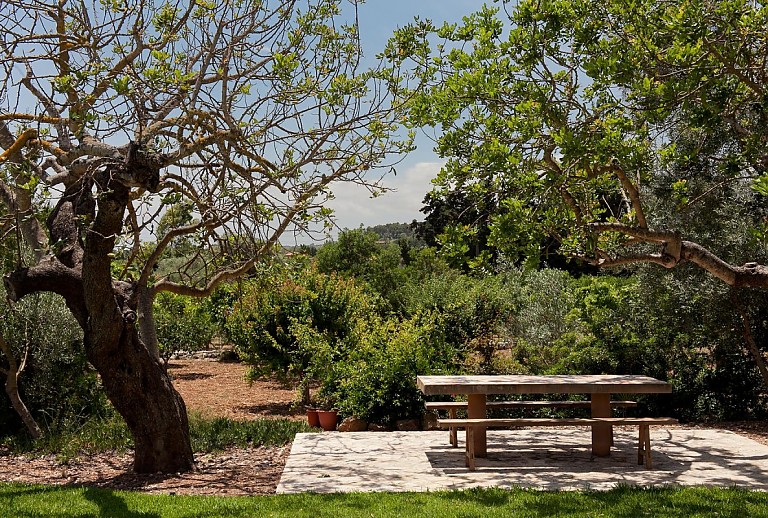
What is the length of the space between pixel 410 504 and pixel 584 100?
15.0 feet

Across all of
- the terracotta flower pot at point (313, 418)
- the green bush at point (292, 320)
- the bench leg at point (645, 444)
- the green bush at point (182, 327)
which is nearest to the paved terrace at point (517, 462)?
the bench leg at point (645, 444)

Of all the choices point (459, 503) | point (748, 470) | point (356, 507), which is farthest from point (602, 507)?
point (748, 470)

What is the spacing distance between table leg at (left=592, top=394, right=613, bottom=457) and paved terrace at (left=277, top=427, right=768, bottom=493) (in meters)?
0.14

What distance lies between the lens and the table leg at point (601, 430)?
8945 mm

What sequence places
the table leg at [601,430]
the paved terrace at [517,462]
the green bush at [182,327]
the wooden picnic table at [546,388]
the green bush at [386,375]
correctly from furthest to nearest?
the green bush at [182,327] < the green bush at [386,375] < the table leg at [601,430] < the wooden picnic table at [546,388] < the paved terrace at [517,462]

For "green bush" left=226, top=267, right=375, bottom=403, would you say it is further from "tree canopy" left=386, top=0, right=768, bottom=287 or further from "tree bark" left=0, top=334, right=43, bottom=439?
"tree canopy" left=386, top=0, right=768, bottom=287

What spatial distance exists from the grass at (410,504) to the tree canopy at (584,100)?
2.41 meters

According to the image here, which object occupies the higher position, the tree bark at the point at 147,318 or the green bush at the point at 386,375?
the tree bark at the point at 147,318

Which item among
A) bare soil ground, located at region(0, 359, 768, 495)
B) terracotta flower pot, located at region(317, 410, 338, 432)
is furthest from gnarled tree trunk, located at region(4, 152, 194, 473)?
terracotta flower pot, located at region(317, 410, 338, 432)

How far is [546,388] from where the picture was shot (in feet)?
27.4

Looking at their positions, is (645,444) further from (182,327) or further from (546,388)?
(182,327)

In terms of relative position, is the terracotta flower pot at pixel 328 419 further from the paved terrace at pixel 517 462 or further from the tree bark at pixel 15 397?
the tree bark at pixel 15 397

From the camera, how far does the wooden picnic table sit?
8359 millimetres

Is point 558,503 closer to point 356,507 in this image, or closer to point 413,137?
point 356,507
